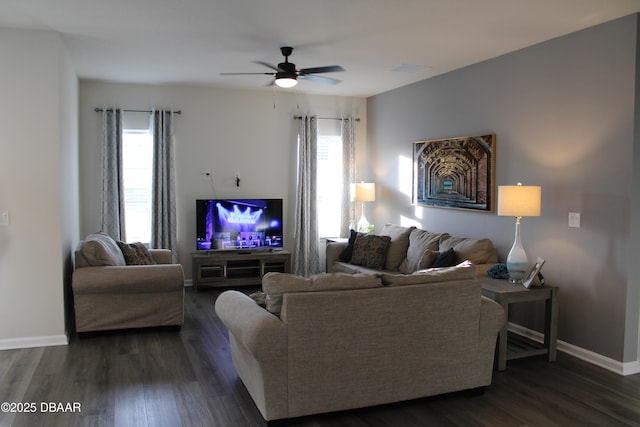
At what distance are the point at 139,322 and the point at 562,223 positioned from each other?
13.0ft

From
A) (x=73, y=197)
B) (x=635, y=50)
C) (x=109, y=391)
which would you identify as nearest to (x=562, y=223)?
(x=635, y=50)

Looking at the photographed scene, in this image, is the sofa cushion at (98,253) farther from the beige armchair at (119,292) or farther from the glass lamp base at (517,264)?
the glass lamp base at (517,264)

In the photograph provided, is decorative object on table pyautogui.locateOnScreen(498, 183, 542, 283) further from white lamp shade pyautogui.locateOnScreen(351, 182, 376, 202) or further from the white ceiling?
white lamp shade pyautogui.locateOnScreen(351, 182, 376, 202)

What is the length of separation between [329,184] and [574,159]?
410 cm

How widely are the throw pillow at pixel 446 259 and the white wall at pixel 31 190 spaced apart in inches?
138

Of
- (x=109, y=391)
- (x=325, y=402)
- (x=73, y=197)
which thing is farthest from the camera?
(x=73, y=197)

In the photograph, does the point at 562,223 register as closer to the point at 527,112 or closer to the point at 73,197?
the point at 527,112

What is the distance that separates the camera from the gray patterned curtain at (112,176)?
6840mm

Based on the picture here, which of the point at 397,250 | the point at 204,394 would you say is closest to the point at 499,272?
the point at 397,250

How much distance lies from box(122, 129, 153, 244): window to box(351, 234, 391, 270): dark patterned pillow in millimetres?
2828

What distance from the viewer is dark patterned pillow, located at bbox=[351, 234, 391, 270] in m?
6.32

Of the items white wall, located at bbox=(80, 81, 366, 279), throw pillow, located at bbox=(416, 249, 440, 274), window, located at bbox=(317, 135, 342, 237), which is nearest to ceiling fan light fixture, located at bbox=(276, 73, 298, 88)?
throw pillow, located at bbox=(416, 249, 440, 274)

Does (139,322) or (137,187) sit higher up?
(137,187)

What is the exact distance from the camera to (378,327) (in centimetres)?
324
